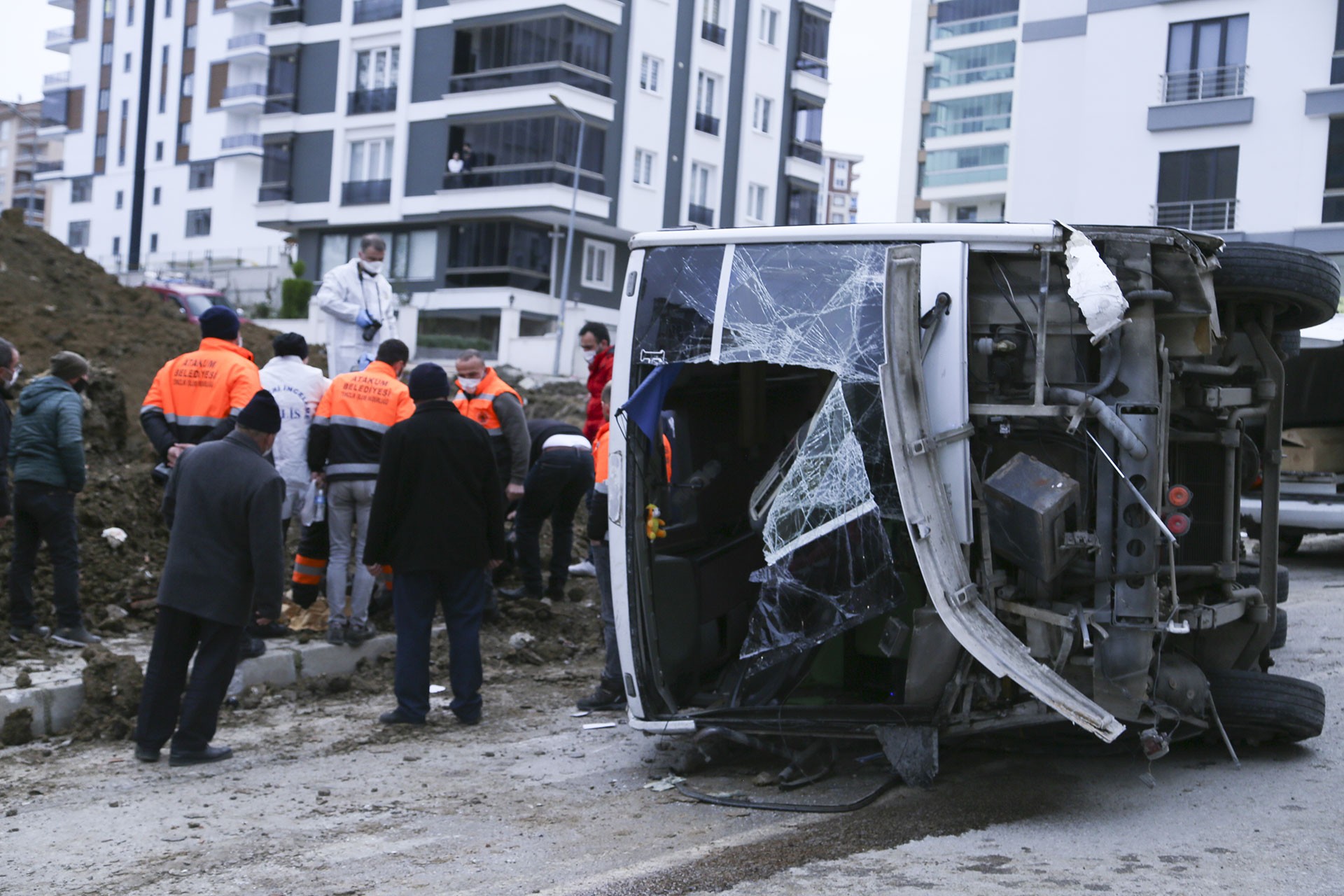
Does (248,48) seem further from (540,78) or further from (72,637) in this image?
(72,637)

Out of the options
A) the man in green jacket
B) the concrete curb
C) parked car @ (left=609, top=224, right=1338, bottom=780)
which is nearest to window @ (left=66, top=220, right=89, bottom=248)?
the man in green jacket

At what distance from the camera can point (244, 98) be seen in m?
62.8

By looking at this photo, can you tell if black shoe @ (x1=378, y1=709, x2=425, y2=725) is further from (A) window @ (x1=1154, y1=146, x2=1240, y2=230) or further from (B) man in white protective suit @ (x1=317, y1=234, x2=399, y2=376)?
(A) window @ (x1=1154, y1=146, x2=1240, y2=230)

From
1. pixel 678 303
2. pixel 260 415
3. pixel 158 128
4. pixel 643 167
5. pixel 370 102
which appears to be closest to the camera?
pixel 678 303

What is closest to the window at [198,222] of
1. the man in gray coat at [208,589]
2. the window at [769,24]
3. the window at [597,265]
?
the window at [597,265]

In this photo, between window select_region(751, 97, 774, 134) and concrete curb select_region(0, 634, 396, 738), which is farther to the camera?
window select_region(751, 97, 774, 134)

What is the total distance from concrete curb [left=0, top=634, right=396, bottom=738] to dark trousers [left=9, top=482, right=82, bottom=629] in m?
0.80

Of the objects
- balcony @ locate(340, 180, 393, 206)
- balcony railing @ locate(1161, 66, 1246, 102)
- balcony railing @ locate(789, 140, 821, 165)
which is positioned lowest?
balcony @ locate(340, 180, 393, 206)

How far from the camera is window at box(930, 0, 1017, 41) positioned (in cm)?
6262

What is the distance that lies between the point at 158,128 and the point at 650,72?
111 ft

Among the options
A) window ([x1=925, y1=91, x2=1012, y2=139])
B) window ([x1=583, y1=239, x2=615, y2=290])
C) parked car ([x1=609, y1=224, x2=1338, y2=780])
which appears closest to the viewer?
parked car ([x1=609, y1=224, x2=1338, y2=780])

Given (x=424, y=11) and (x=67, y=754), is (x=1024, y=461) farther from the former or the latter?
(x=424, y=11)

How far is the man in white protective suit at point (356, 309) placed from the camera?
10.3 m

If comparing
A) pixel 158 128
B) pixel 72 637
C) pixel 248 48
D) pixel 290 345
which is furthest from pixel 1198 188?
pixel 158 128
